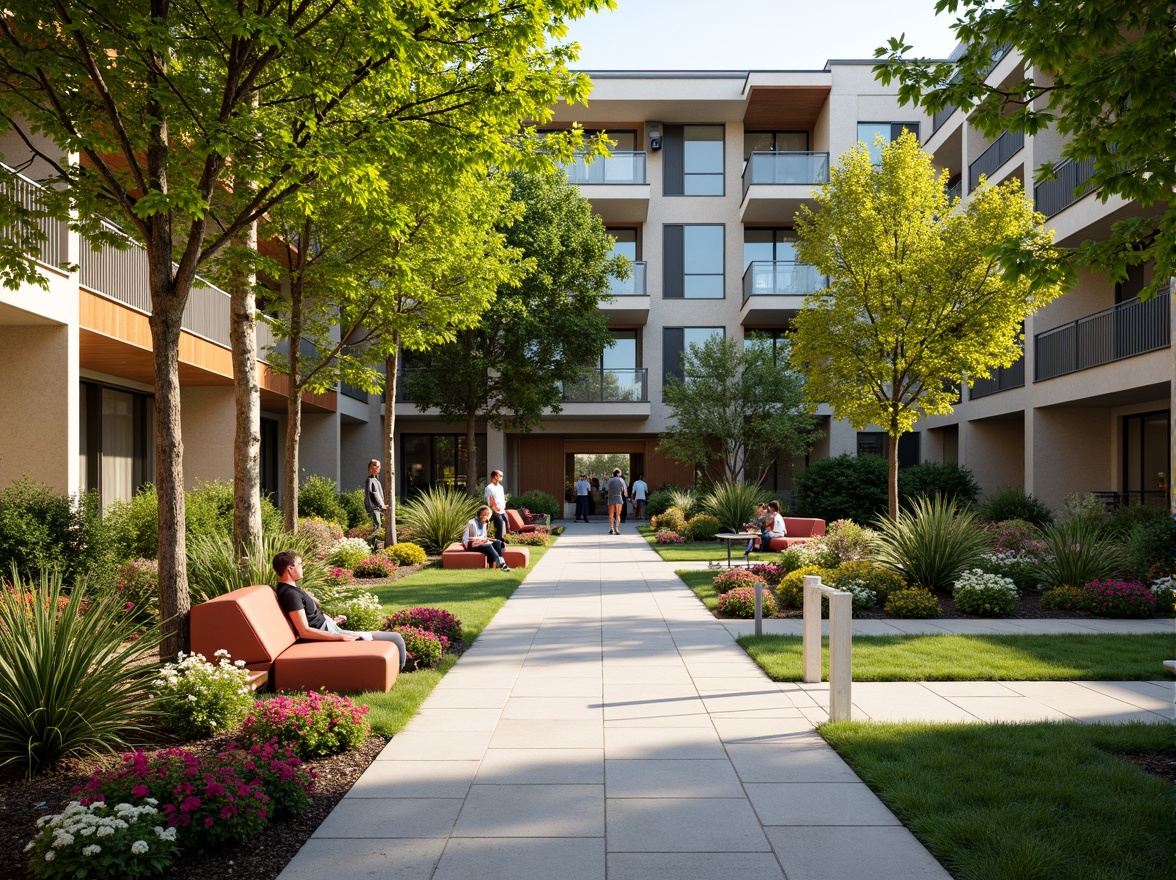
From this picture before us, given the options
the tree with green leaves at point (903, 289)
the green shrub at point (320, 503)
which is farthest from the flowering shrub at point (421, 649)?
the green shrub at point (320, 503)

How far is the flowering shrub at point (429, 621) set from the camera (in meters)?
8.80

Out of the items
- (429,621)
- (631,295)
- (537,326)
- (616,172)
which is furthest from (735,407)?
(429,621)

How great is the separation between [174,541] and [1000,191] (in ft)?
54.2

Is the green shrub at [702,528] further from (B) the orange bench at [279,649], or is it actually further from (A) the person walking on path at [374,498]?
(B) the orange bench at [279,649]

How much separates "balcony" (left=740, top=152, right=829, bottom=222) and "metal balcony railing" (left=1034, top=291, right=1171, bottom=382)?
471 inches

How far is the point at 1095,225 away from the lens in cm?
1903

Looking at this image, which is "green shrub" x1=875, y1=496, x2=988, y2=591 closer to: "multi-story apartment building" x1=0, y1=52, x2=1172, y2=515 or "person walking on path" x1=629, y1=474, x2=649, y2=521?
"multi-story apartment building" x1=0, y1=52, x2=1172, y2=515

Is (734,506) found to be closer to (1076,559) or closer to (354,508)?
(354,508)

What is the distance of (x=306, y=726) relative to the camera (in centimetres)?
543

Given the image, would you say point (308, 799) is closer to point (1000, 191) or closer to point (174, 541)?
point (174, 541)

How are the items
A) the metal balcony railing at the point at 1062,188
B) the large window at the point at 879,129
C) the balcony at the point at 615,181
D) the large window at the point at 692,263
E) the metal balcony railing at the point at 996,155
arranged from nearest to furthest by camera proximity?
the metal balcony railing at the point at 1062,188, the metal balcony railing at the point at 996,155, the balcony at the point at 615,181, the large window at the point at 879,129, the large window at the point at 692,263

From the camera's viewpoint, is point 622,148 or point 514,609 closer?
point 514,609

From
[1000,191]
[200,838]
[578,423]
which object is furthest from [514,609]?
[578,423]

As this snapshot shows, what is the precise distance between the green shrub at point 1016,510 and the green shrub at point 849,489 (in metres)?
3.11
